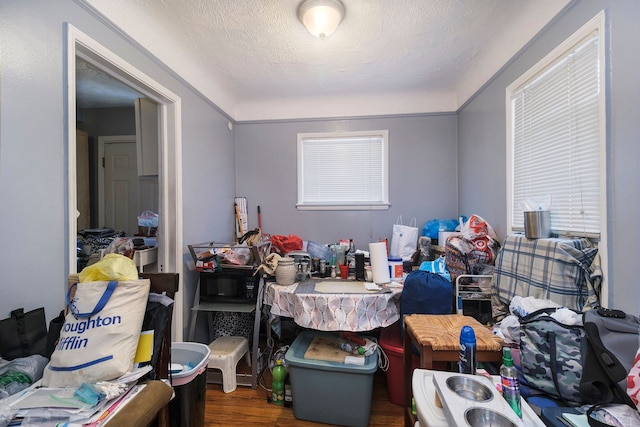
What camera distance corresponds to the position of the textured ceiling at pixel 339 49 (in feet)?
5.74

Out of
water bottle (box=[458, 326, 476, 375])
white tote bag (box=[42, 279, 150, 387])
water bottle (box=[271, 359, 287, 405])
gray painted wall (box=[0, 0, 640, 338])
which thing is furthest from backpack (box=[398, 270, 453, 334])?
white tote bag (box=[42, 279, 150, 387])

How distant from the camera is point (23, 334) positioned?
3.67ft

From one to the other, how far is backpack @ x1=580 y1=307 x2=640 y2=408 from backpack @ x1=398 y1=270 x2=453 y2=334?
0.76 m

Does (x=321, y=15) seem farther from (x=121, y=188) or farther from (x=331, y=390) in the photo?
(x=121, y=188)

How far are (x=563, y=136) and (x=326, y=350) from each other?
199 centimetres

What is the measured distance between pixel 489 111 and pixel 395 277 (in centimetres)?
165

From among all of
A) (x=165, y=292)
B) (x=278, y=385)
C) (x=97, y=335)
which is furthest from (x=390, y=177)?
(x=97, y=335)

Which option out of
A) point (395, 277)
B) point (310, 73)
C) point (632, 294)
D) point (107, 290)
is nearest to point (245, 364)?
point (395, 277)

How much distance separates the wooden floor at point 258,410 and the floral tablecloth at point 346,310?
595 millimetres

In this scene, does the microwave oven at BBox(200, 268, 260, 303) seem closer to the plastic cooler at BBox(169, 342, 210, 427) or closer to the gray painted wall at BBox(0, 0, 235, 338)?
the plastic cooler at BBox(169, 342, 210, 427)

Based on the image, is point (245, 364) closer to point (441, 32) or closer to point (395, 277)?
point (395, 277)

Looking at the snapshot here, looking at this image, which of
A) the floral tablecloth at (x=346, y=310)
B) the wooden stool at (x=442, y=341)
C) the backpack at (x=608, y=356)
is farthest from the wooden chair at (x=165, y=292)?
the backpack at (x=608, y=356)

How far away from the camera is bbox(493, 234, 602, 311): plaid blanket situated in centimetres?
133

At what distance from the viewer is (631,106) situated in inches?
45.8
